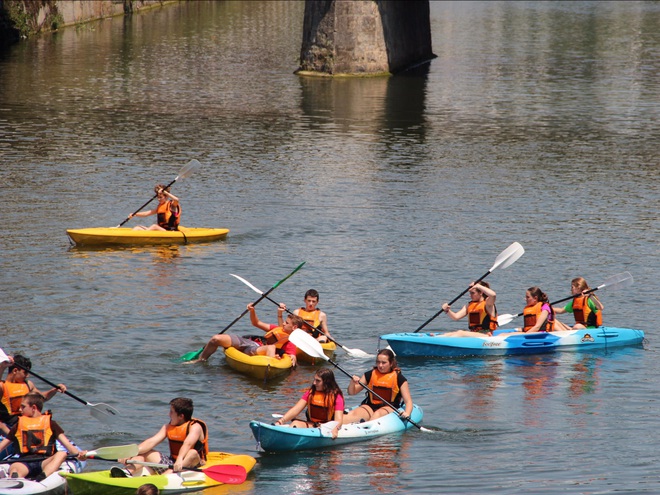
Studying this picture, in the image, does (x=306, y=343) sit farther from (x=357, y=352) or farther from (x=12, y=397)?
(x=12, y=397)

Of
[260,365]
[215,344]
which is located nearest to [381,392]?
[260,365]

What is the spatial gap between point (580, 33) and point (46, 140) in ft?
132

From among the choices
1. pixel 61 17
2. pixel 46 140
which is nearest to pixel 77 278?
pixel 46 140

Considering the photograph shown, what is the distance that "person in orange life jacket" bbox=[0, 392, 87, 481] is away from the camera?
10852 millimetres

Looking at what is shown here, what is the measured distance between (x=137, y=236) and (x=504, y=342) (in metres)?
8.30

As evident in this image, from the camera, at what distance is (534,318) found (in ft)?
53.9

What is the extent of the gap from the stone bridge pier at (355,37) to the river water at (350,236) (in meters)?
1.15

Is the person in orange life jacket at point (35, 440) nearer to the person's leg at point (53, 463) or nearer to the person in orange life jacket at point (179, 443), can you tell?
the person's leg at point (53, 463)

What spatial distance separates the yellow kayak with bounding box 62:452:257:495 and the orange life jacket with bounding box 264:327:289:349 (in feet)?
12.9

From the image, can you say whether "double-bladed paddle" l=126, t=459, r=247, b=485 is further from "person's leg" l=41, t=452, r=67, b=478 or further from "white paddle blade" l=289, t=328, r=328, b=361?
"white paddle blade" l=289, t=328, r=328, b=361

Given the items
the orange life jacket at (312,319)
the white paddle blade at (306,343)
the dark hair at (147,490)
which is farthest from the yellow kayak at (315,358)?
the dark hair at (147,490)

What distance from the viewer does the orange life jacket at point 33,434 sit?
10969mm

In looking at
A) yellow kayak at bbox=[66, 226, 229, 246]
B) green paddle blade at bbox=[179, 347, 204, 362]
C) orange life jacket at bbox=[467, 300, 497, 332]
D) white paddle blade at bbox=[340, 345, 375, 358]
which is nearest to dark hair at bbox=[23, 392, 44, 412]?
green paddle blade at bbox=[179, 347, 204, 362]

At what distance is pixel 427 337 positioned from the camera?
16094mm
